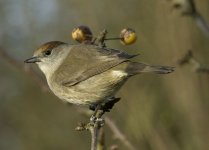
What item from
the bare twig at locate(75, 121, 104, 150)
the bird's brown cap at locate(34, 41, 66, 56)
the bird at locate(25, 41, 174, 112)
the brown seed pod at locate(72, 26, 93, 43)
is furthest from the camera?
the bird's brown cap at locate(34, 41, 66, 56)

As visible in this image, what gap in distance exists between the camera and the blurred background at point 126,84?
670cm

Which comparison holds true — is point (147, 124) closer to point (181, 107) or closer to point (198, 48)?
point (181, 107)

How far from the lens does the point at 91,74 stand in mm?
5965

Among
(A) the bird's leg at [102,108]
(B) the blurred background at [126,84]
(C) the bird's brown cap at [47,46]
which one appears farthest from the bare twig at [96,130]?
(C) the bird's brown cap at [47,46]

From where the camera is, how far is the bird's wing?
5.82m

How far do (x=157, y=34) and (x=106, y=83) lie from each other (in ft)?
6.06

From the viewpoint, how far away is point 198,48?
7.32 meters

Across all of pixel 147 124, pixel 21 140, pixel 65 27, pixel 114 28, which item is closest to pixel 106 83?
pixel 147 124

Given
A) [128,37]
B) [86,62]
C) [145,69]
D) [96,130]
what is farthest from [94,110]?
[96,130]

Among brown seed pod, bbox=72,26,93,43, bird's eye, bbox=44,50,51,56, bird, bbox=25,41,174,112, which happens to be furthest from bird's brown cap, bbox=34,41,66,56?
brown seed pod, bbox=72,26,93,43

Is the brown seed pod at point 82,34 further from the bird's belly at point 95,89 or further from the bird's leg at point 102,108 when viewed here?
the bird's belly at point 95,89

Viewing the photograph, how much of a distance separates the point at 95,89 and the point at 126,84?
1.33 meters

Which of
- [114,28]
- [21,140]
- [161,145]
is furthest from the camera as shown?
[21,140]

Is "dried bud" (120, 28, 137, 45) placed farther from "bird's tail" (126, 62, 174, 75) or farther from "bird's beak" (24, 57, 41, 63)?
"bird's beak" (24, 57, 41, 63)
